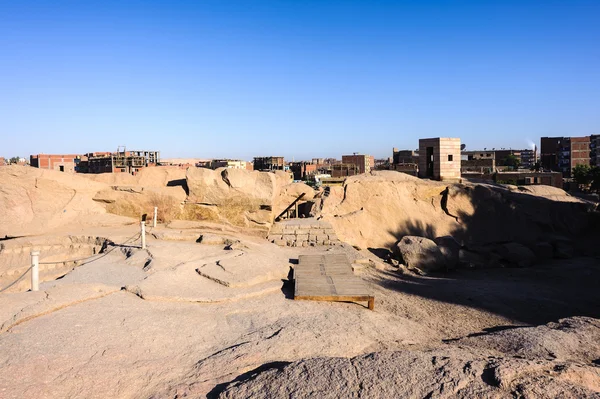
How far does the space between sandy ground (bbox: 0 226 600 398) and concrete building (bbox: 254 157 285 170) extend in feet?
112

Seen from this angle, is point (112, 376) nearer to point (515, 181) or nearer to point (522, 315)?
point (522, 315)

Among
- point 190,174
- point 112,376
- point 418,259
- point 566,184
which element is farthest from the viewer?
point 566,184

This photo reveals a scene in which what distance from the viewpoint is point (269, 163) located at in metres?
45.1

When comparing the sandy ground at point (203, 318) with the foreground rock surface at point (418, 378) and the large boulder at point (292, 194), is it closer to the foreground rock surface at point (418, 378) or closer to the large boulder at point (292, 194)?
the foreground rock surface at point (418, 378)

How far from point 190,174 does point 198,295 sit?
6.84m

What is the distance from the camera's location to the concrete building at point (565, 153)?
155ft

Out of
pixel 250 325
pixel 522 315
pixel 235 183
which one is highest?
pixel 235 183

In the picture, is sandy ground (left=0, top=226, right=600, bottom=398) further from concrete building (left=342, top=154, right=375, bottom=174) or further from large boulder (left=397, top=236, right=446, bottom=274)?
concrete building (left=342, top=154, right=375, bottom=174)

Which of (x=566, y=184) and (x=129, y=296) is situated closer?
(x=129, y=296)

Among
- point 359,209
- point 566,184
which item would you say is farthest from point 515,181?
point 359,209

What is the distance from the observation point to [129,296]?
244 inches

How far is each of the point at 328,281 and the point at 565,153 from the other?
51.2 metres

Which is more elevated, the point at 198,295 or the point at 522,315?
the point at 198,295

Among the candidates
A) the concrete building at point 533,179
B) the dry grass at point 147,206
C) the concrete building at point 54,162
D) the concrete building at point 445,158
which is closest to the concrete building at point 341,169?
the concrete building at point 533,179
